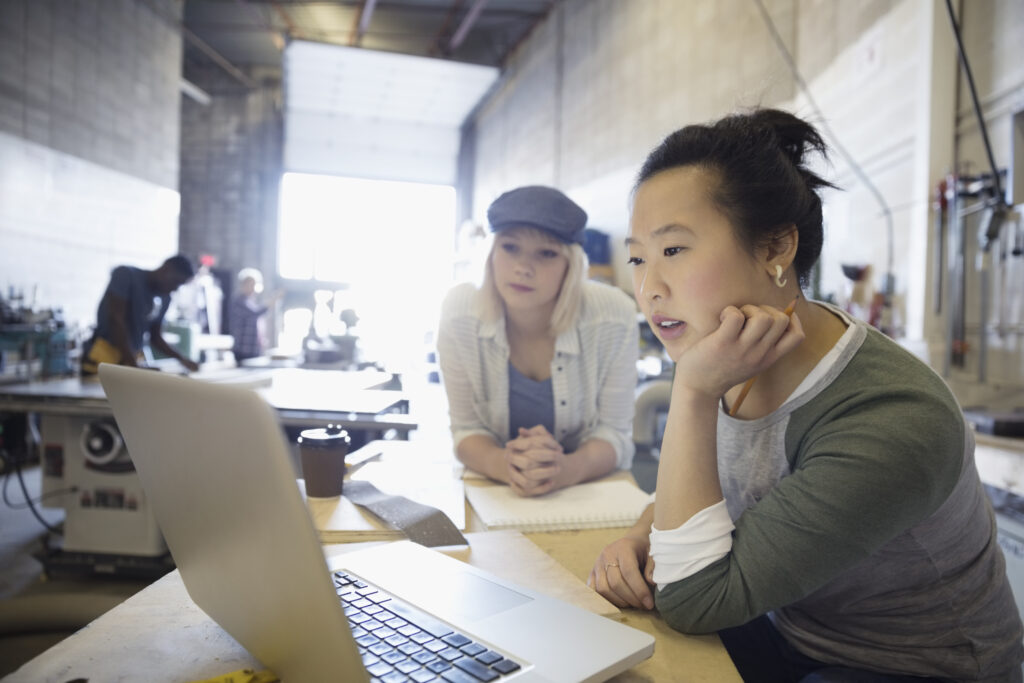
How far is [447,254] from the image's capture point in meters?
12.9

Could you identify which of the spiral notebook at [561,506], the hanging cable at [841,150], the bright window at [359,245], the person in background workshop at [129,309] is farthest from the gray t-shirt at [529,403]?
the bright window at [359,245]

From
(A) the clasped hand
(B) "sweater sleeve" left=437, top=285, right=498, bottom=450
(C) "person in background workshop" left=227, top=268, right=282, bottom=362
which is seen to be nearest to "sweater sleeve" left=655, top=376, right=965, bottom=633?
(A) the clasped hand

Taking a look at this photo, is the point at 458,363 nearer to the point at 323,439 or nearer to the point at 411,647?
the point at 323,439

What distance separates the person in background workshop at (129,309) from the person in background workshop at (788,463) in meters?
3.51

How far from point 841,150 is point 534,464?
3.51 m

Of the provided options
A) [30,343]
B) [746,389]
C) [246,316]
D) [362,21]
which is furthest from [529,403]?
[362,21]

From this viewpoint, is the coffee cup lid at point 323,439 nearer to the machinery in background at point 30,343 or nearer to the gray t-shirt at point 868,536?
the gray t-shirt at point 868,536

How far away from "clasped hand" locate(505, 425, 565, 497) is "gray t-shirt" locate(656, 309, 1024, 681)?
0.42 metres

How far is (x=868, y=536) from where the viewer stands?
2.40 feet

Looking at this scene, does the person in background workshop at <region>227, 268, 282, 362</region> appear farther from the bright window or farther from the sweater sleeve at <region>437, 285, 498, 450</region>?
the sweater sleeve at <region>437, 285, 498, 450</region>

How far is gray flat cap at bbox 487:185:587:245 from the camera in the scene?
1.64m

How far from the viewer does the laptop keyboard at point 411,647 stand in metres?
0.58

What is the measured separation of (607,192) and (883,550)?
704cm

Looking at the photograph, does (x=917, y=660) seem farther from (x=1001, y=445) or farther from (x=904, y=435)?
(x=1001, y=445)
